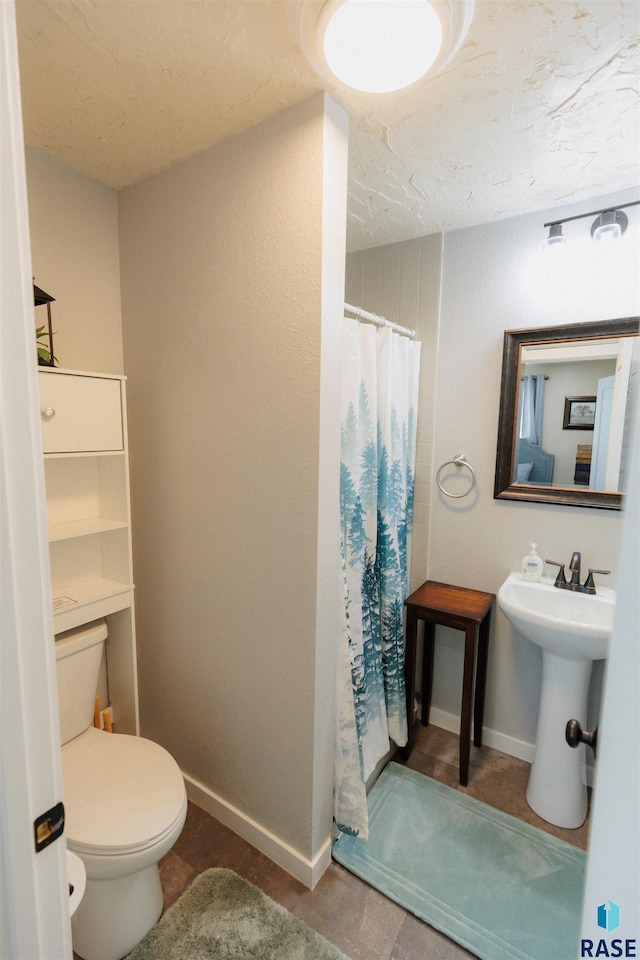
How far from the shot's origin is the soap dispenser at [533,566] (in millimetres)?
1915

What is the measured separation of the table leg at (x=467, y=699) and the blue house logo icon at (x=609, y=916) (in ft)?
4.76

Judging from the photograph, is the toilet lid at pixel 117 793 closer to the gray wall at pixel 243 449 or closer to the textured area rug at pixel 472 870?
the gray wall at pixel 243 449

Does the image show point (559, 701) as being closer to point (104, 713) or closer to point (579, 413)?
point (579, 413)

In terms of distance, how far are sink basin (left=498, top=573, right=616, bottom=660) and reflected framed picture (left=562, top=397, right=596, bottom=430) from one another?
670 millimetres

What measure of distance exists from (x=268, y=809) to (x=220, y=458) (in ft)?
4.19

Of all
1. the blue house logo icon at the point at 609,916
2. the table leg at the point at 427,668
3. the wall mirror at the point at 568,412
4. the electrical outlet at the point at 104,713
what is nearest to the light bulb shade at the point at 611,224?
the wall mirror at the point at 568,412

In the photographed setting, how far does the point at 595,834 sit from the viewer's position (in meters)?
0.44

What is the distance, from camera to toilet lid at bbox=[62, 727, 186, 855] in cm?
121

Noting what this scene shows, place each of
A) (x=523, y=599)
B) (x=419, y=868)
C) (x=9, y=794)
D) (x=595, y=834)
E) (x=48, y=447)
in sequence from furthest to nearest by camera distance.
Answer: (x=523, y=599) → (x=419, y=868) → (x=48, y=447) → (x=9, y=794) → (x=595, y=834)

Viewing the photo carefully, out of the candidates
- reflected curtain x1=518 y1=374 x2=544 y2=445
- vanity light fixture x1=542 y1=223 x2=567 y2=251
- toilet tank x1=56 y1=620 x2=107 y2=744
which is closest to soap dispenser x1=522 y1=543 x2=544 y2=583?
reflected curtain x1=518 y1=374 x2=544 y2=445

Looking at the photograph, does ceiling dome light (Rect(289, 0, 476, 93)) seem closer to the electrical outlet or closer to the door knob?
the door knob

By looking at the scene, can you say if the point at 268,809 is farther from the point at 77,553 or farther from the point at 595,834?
the point at 595,834

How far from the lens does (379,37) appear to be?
1028 mm

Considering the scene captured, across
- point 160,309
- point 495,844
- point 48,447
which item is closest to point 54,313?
point 160,309
